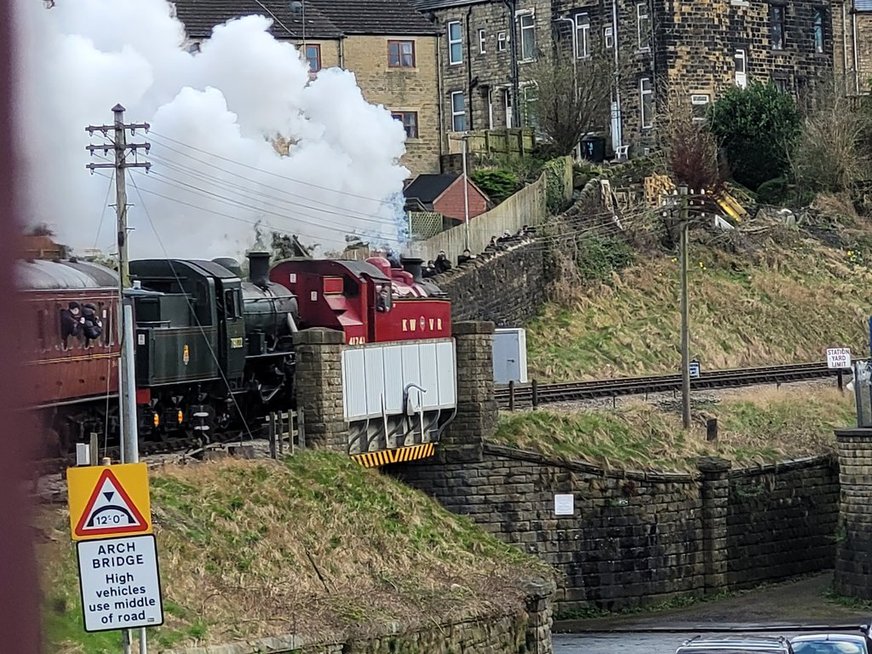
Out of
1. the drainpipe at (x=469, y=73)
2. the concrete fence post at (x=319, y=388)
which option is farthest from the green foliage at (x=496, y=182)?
the concrete fence post at (x=319, y=388)

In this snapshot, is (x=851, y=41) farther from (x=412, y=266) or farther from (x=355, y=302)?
(x=355, y=302)

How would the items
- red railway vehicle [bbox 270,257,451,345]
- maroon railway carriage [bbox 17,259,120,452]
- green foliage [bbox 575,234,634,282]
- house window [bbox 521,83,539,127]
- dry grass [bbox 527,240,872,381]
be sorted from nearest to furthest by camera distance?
1. maroon railway carriage [bbox 17,259,120,452]
2. red railway vehicle [bbox 270,257,451,345]
3. dry grass [bbox 527,240,872,381]
4. green foliage [bbox 575,234,634,282]
5. house window [bbox 521,83,539,127]

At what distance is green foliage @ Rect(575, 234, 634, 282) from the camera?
164ft

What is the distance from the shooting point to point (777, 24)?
6391cm

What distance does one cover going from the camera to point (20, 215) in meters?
1.61

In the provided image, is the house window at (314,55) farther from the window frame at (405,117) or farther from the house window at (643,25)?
the house window at (643,25)

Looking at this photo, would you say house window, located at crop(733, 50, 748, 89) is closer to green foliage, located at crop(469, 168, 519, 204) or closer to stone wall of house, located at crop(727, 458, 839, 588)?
green foliage, located at crop(469, 168, 519, 204)

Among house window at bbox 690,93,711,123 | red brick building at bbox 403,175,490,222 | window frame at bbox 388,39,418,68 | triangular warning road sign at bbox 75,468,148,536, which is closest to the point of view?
triangular warning road sign at bbox 75,468,148,536

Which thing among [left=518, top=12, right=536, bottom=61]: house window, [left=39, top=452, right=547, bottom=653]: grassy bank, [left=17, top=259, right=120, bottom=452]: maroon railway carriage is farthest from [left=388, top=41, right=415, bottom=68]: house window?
[left=17, top=259, right=120, bottom=452]: maroon railway carriage

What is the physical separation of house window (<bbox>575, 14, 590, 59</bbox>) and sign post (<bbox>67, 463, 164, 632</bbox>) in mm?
55183

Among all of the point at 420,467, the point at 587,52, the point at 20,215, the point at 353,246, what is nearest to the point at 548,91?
the point at 587,52

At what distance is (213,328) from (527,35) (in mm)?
40537

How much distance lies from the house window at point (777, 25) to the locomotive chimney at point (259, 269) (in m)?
38.8

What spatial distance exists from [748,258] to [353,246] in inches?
614
